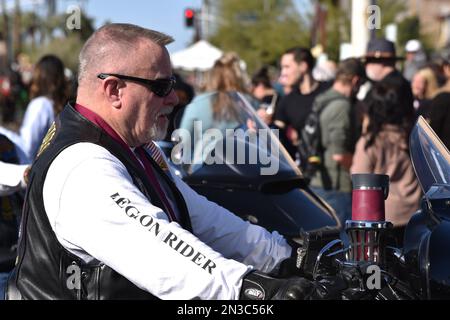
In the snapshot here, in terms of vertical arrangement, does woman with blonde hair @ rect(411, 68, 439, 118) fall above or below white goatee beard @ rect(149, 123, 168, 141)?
below

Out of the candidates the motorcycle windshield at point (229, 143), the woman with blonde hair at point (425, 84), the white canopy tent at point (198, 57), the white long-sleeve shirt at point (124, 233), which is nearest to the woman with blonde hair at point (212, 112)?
the motorcycle windshield at point (229, 143)

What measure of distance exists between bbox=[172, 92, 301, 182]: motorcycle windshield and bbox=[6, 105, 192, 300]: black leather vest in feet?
5.89

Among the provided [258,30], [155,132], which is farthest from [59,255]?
[258,30]

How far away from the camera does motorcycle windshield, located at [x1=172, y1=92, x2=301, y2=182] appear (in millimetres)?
4414

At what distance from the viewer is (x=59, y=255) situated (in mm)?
2441

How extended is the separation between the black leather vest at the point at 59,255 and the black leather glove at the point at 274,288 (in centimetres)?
33

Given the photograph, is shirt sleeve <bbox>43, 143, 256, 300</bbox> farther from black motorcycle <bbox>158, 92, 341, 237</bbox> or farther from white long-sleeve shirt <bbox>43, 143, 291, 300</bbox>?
black motorcycle <bbox>158, 92, 341, 237</bbox>

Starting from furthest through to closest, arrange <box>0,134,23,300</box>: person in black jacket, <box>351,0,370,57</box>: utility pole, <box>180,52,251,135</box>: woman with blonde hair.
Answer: <box>351,0,370,57</box>: utility pole → <box>180,52,251,135</box>: woman with blonde hair → <box>0,134,23,300</box>: person in black jacket

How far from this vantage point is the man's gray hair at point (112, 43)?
2.68 metres

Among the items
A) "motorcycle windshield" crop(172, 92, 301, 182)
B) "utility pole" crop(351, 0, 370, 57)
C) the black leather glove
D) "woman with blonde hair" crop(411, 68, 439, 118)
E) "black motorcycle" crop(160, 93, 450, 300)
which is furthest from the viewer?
"utility pole" crop(351, 0, 370, 57)

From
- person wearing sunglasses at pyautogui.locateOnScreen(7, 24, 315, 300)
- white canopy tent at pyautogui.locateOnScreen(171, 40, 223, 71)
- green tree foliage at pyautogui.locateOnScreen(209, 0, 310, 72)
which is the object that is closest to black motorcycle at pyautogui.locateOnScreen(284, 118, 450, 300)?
person wearing sunglasses at pyautogui.locateOnScreen(7, 24, 315, 300)

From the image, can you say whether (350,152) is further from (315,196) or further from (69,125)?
(69,125)
